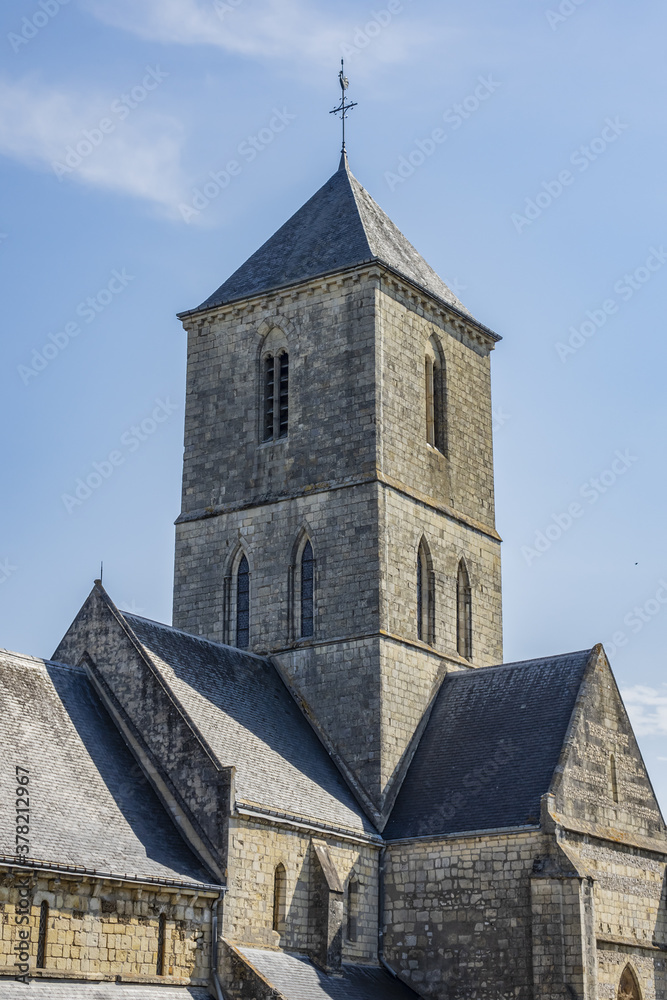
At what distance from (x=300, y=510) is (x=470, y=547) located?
475 centimetres

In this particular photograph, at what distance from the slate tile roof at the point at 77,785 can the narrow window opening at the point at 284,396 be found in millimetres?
9052

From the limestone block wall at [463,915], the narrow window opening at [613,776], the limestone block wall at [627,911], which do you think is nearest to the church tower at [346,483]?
the limestone block wall at [463,915]

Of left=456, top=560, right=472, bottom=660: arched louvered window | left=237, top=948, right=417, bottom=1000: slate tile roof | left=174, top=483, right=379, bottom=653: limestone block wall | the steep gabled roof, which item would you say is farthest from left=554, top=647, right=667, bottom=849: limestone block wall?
the steep gabled roof

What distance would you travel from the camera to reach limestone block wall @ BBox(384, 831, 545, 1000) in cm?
2716

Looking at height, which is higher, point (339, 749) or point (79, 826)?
point (339, 749)

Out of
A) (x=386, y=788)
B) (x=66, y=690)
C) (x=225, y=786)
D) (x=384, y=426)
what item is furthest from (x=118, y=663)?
(x=384, y=426)

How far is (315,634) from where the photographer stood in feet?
106

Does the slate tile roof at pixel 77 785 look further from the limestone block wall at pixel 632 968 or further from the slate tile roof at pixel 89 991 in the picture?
the limestone block wall at pixel 632 968

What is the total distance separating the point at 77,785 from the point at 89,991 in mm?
3925

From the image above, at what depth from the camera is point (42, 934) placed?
2206cm

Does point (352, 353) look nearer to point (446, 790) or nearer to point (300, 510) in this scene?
point (300, 510)

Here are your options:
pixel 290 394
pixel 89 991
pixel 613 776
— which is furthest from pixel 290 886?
pixel 290 394

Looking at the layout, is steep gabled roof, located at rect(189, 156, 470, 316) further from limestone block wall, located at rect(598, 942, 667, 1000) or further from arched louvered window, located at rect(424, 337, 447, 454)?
limestone block wall, located at rect(598, 942, 667, 1000)

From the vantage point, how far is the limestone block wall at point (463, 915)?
27.2 m
